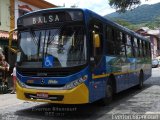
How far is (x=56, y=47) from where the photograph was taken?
10031 mm

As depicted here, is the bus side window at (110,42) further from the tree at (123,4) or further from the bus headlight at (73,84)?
the tree at (123,4)

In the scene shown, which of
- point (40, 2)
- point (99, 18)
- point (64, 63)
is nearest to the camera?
point (64, 63)

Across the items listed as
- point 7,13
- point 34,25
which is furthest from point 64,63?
point 7,13

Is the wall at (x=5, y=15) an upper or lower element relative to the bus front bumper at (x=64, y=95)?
upper

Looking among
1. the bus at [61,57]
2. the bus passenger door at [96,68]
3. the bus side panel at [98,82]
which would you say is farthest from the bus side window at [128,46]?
the bus passenger door at [96,68]

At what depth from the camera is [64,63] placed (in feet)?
32.2

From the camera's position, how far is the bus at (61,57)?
9812 millimetres

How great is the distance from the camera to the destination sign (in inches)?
400

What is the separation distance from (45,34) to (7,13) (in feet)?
38.8

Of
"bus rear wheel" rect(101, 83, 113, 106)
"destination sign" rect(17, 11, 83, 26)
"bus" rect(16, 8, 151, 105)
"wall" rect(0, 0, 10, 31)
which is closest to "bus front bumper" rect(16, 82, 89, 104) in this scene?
"bus" rect(16, 8, 151, 105)

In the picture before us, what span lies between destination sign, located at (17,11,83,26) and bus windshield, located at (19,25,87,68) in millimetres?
246

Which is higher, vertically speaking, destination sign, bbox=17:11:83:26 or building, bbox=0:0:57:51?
building, bbox=0:0:57:51

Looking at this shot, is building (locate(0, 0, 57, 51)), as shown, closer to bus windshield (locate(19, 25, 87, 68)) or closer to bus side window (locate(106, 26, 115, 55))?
bus side window (locate(106, 26, 115, 55))

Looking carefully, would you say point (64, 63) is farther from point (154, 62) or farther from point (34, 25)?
point (154, 62)
